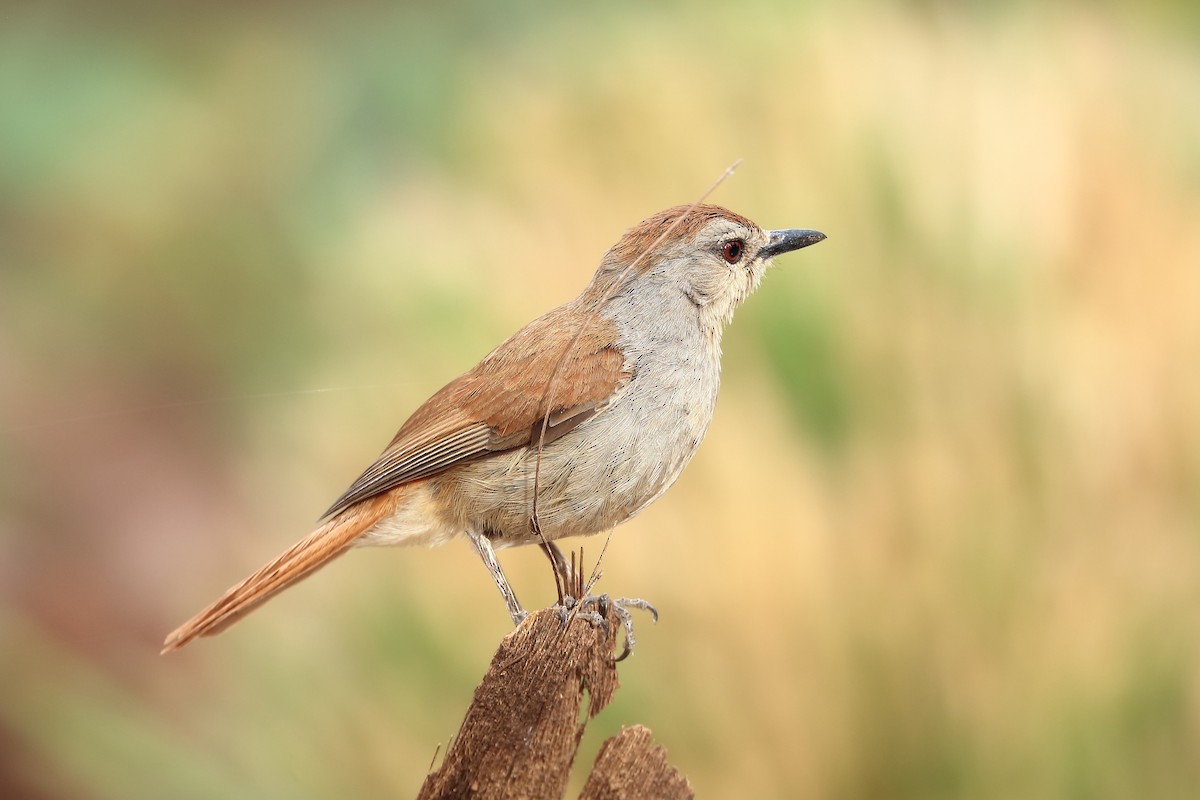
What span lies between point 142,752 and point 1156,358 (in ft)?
11.3

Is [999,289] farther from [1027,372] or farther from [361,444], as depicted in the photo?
[361,444]

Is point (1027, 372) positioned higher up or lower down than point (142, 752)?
lower down

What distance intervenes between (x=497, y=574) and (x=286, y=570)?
0.43 m

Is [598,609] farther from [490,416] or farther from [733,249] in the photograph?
[733,249]

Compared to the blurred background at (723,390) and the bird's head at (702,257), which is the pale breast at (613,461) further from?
the blurred background at (723,390)

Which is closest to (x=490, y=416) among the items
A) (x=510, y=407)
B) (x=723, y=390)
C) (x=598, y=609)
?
(x=510, y=407)

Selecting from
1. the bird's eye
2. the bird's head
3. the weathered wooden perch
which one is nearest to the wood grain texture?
the weathered wooden perch

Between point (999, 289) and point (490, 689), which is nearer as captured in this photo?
point (490, 689)

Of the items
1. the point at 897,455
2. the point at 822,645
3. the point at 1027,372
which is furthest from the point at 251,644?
the point at 1027,372

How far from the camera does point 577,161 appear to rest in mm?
4578

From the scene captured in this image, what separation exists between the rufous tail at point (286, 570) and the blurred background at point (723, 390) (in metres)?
1.08

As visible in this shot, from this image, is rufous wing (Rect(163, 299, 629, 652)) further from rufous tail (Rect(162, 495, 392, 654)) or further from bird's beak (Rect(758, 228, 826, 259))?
bird's beak (Rect(758, 228, 826, 259))

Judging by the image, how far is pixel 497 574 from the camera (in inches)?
111

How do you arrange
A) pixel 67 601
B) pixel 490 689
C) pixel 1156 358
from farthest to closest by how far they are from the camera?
pixel 67 601
pixel 1156 358
pixel 490 689
